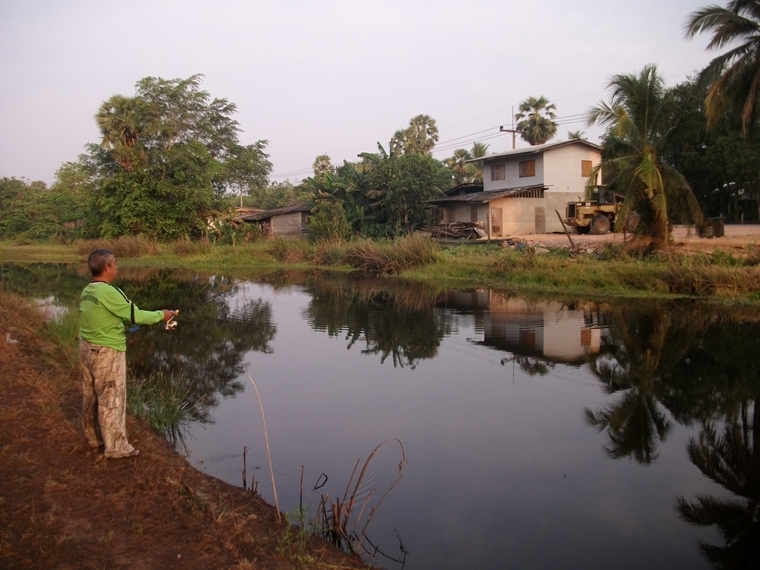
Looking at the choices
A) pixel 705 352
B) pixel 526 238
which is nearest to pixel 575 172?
pixel 526 238

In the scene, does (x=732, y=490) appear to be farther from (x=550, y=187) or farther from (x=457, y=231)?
(x=550, y=187)

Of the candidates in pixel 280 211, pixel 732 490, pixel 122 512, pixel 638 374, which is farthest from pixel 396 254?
pixel 122 512

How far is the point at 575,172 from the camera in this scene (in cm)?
3934

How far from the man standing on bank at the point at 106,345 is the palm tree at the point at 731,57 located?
824 inches

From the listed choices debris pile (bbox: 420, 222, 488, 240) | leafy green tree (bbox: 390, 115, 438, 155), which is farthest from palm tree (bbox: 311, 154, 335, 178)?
debris pile (bbox: 420, 222, 488, 240)

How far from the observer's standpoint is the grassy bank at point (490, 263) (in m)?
18.4

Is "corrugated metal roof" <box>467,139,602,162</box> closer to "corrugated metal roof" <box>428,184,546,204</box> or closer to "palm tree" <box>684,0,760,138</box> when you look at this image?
"corrugated metal roof" <box>428,184,546,204</box>

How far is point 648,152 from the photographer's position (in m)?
21.7

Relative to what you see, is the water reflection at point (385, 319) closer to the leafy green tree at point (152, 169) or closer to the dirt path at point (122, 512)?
the dirt path at point (122, 512)

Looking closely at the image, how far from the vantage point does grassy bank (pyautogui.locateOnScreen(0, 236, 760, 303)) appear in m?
18.4

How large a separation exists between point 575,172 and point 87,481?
37.2 meters

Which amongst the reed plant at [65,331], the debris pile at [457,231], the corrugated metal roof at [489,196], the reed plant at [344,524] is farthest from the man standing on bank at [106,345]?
the debris pile at [457,231]

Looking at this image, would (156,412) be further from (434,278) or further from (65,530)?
(434,278)

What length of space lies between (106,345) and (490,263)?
19.7 metres
